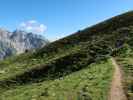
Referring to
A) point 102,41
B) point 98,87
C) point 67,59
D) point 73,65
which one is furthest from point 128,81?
point 102,41

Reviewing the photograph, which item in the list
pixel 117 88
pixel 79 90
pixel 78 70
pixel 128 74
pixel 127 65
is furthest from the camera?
pixel 78 70

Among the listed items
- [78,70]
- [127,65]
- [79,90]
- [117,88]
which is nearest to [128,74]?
[127,65]

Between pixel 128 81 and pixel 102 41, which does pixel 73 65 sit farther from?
pixel 128 81

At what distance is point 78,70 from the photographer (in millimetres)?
57750

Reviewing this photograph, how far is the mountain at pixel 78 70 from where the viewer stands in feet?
112

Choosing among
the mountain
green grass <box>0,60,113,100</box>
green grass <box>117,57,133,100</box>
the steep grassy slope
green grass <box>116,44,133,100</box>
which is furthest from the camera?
the mountain

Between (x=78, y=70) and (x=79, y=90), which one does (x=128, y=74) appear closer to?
(x=79, y=90)

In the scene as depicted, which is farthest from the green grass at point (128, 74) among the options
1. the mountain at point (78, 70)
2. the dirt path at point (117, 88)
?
the dirt path at point (117, 88)

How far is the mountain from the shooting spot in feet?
112

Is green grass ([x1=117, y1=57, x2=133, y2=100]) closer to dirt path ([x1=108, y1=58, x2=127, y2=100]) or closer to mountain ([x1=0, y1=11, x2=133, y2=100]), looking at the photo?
mountain ([x1=0, y1=11, x2=133, y2=100])

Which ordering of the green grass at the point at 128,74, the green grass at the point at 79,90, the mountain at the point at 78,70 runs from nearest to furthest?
the green grass at the point at 79,90
the green grass at the point at 128,74
the mountain at the point at 78,70

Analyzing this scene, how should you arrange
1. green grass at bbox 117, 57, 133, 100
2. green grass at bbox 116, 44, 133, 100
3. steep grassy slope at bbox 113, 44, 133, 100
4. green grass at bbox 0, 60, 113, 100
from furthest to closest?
steep grassy slope at bbox 113, 44, 133, 100
green grass at bbox 116, 44, 133, 100
green grass at bbox 117, 57, 133, 100
green grass at bbox 0, 60, 113, 100

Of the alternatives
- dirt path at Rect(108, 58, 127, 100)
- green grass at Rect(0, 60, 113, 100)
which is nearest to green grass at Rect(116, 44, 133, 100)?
dirt path at Rect(108, 58, 127, 100)

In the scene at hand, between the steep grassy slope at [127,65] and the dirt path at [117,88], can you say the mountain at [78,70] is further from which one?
the dirt path at [117,88]
